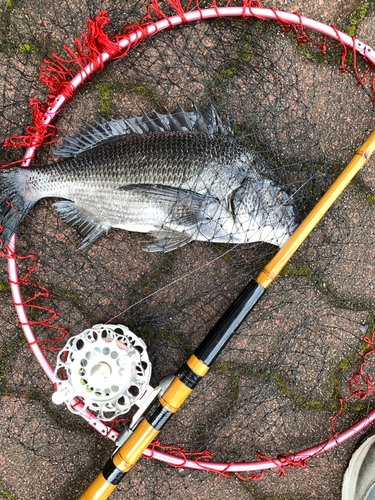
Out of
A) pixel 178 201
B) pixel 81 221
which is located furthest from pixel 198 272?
pixel 81 221

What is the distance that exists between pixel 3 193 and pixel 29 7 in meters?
1.13

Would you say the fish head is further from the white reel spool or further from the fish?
the white reel spool

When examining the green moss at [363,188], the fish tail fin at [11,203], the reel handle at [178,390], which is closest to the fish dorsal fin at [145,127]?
the fish tail fin at [11,203]

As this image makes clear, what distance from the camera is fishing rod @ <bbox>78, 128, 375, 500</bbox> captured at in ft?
6.35

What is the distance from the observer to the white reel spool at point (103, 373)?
210 centimetres

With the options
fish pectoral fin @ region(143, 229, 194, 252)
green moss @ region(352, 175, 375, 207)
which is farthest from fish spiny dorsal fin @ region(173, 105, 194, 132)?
green moss @ region(352, 175, 375, 207)

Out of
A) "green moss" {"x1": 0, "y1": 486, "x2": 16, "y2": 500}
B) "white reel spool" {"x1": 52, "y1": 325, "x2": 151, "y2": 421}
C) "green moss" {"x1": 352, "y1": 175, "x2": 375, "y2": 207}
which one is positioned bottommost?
"green moss" {"x1": 0, "y1": 486, "x2": 16, "y2": 500}

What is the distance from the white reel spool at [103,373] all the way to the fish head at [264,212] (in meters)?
0.87

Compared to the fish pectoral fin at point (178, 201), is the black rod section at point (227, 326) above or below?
below

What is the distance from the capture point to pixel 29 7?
2.34 meters

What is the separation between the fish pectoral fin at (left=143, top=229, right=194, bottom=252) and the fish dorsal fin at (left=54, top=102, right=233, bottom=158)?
0.58 metres

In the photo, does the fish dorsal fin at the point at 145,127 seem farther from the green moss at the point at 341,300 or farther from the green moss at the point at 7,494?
the green moss at the point at 7,494

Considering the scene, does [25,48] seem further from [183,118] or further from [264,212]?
[264,212]

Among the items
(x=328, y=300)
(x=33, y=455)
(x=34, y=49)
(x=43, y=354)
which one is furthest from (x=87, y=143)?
(x=33, y=455)
